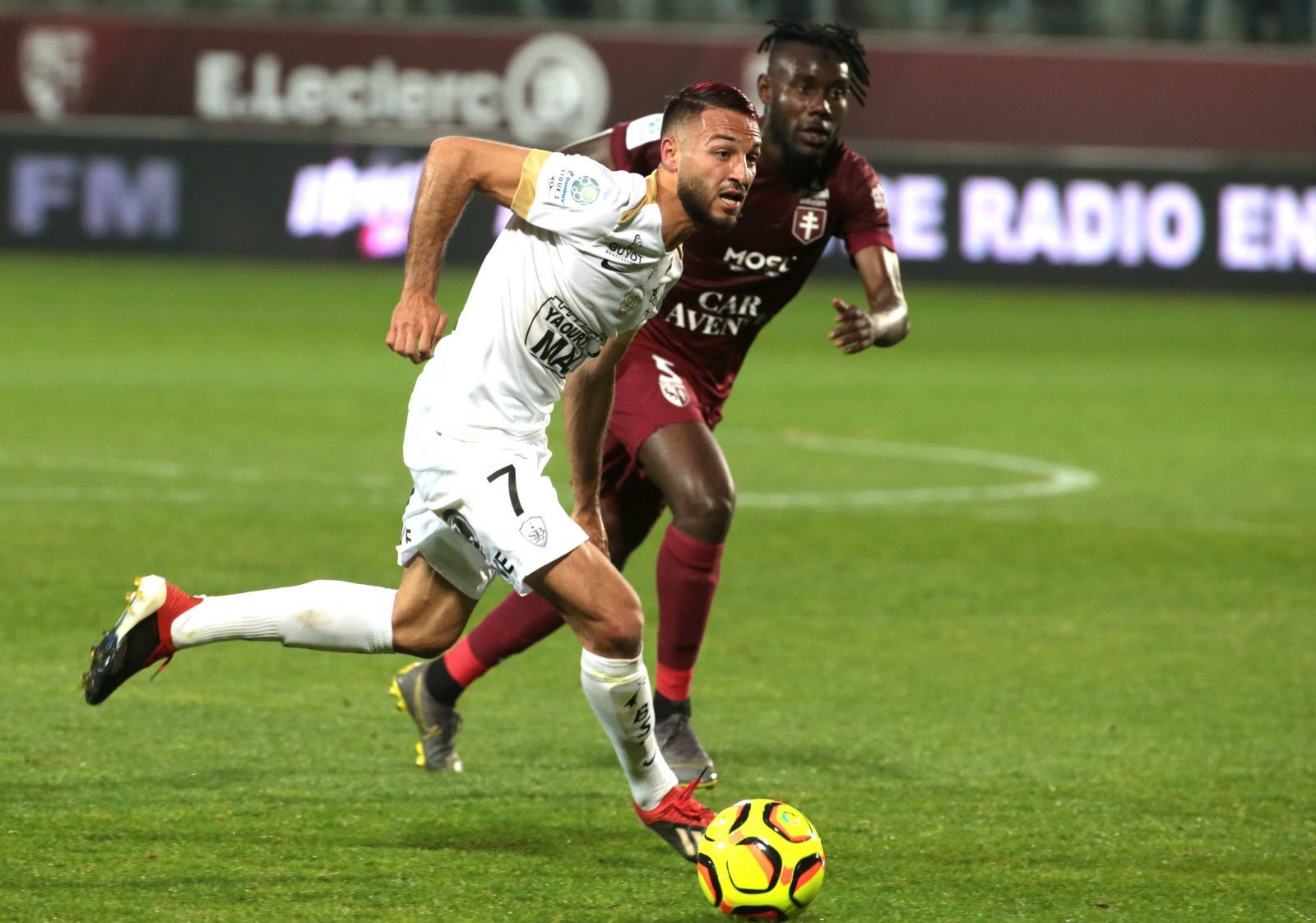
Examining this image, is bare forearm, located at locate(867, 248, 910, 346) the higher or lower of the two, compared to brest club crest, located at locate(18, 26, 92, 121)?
higher

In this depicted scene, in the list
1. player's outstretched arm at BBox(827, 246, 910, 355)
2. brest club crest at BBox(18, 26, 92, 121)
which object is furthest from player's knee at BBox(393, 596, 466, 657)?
brest club crest at BBox(18, 26, 92, 121)

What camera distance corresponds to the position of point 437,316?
15.5 feet

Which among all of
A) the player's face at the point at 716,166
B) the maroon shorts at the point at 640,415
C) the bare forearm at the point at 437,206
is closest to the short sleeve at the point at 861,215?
the maroon shorts at the point at 640,415

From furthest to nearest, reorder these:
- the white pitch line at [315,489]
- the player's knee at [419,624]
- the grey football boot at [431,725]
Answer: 1. the white pitch line at [315,489]
2. the grey football boot at [431,725]
3. the player's knee at [419,624]

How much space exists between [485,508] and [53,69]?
26059 millimetres

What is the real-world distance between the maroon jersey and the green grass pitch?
4.04ft

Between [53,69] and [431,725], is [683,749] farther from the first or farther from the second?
[53,69]

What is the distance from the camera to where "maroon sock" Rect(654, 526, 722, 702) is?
19.5 ft

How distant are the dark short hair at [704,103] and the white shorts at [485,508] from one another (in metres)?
0.87

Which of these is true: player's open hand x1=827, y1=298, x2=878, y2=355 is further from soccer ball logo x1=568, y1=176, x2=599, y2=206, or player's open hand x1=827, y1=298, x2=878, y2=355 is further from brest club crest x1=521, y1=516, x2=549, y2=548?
brest club crest x1=521, y1=516, x2=549, y2=548

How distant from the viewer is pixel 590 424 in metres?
5.27

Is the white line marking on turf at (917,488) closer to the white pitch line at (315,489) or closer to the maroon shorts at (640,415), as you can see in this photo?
the white pitch line at (315,489)

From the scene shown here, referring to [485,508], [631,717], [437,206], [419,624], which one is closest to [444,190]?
[437,206]

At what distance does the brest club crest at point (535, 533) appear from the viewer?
4668mm
